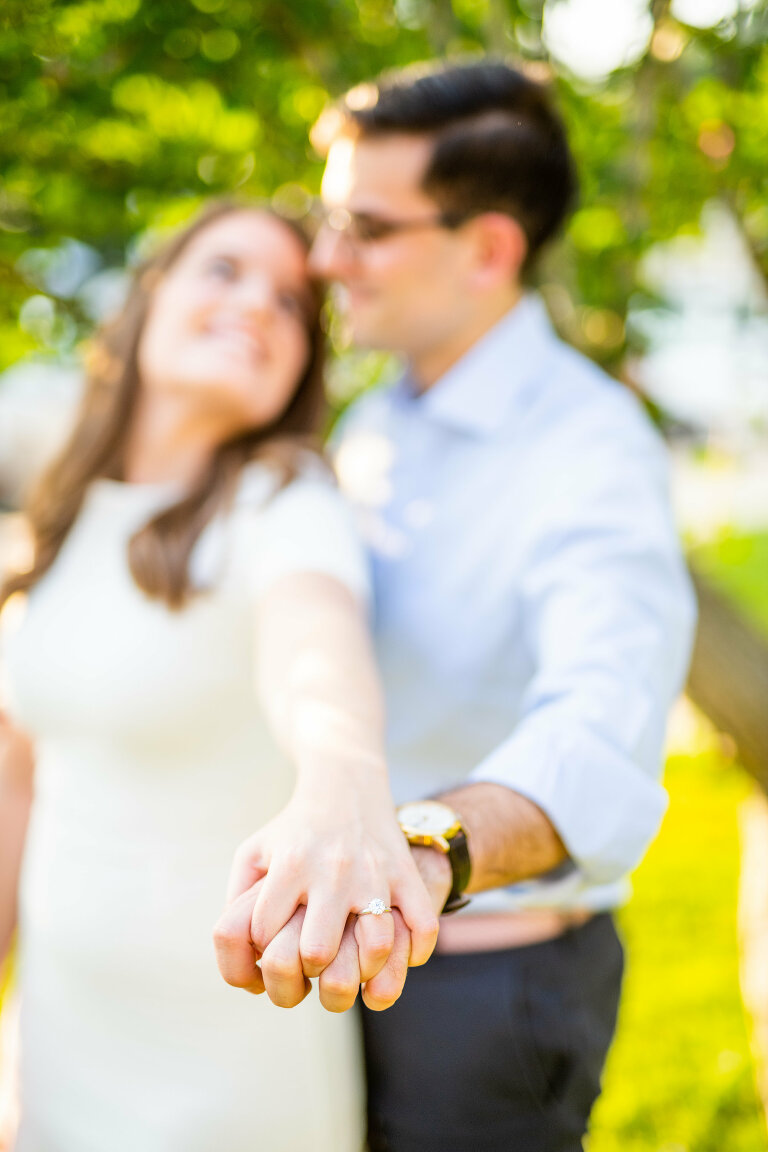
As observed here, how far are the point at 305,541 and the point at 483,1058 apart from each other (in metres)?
0.98

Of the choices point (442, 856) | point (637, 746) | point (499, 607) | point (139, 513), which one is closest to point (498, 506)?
point (499, 607)

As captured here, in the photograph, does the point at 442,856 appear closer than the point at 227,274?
Yes

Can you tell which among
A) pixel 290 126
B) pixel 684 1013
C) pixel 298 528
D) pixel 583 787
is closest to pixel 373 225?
pixel 290 126

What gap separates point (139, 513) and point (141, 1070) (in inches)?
42.6

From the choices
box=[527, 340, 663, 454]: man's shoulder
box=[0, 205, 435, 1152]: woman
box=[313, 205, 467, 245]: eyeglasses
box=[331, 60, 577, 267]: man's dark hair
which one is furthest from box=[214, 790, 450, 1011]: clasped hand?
box=[331, 60, 577, 267]: man's dark hair

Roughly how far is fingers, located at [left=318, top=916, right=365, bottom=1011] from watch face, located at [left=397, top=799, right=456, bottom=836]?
0.26 metres

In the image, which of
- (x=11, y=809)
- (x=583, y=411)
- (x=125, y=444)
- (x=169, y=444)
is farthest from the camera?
Result: (x=125, y=444)

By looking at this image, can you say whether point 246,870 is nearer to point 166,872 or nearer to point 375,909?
point 375,909

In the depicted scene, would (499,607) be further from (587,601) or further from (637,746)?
(637,746)

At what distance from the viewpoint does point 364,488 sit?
7.22ft

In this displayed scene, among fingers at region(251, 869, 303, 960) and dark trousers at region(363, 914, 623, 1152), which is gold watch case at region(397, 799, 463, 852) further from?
dark trousers at region(363, 914, 623, 1152)

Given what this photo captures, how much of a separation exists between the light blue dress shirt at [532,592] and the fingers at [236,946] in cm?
51

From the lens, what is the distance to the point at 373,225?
2.29 metres

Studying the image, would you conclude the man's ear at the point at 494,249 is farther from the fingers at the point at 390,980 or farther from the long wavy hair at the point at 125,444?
the fingers at the point at 390,980
